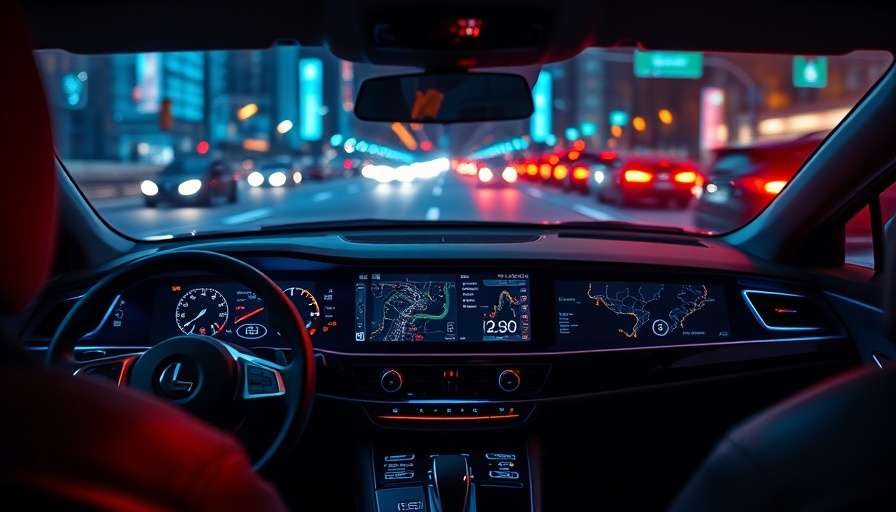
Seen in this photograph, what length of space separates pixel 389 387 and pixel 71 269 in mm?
1731

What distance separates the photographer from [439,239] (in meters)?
4.40

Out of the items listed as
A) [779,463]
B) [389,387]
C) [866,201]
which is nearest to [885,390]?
[779,463]

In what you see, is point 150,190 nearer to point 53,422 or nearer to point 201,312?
point 201,312

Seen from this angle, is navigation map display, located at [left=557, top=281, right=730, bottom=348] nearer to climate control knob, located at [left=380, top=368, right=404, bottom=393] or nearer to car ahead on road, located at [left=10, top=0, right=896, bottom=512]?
car ahead on road, located at [left=10, top=0, right=896, bottom=512]

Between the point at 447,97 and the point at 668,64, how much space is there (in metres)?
29.6

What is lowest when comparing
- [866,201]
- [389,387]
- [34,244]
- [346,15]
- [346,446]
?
[346,446]

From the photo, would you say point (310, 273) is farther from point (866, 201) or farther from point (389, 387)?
point (866, 201)

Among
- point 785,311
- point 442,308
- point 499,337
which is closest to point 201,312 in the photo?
point 442,308

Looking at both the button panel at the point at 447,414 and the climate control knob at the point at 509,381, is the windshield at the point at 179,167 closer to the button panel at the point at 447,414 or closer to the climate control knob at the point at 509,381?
the button panel at the point at 447,414

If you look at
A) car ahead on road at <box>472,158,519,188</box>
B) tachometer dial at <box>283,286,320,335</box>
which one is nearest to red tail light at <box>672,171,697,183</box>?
car ahead on road at <box>472,158,519,188</box>

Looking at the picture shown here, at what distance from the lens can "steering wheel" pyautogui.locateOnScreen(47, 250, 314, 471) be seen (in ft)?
8.05

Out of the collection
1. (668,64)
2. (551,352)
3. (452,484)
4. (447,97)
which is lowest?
(452,484)

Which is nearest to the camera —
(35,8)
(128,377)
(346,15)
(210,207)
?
(128,377)

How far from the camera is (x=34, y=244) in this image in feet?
4.15
